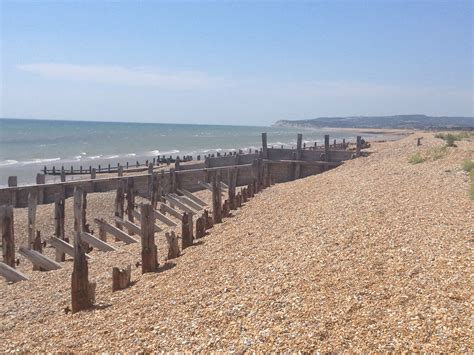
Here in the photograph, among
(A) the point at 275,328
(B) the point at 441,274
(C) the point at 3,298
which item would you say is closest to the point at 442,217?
(B) the point at 441,274

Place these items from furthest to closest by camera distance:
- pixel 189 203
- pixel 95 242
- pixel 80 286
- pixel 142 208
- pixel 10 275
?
pixel 189 203 < pixel 95 242 < pixel 10 275 < pixel 142 208 < pixel 80 286

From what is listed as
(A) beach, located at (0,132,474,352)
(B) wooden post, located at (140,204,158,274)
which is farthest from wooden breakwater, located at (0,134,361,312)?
(A) beach, located at (0,132,474,352)

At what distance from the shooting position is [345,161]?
30516 mm

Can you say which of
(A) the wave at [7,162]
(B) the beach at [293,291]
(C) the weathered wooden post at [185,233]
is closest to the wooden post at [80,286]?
(B) the beach at [293,291]

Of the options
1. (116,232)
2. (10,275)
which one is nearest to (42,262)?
(10,275)

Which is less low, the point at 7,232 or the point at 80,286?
the point at 7,232

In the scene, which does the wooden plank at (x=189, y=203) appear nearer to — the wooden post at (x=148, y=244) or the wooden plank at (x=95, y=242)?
the wooden plank at (x=95, y=242)

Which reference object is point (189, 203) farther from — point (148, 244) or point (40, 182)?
point (148, 244)

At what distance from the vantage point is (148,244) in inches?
468

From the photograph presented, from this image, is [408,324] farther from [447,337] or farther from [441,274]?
[441,274]

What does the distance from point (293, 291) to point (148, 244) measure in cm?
459

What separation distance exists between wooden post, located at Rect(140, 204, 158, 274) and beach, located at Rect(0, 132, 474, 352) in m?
0.26

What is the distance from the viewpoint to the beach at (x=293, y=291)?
6887 millimetres

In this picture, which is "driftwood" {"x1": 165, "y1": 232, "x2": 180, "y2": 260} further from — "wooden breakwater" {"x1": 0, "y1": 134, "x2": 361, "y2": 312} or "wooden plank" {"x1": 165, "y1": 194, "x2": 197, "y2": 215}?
"wooden plank" {"x1": 165, "y1": 194, "x2": 197, "y2": 215}
